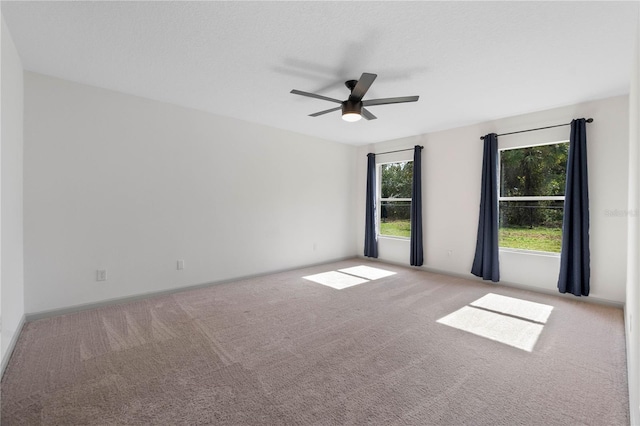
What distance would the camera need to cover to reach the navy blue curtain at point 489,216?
4371 mm

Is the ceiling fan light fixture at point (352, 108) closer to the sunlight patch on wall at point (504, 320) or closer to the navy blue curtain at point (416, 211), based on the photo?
the sunlight patch on wall at point (504, 320)

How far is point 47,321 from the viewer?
293 cm

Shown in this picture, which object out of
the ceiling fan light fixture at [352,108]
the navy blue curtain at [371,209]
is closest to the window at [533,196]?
the navy blue curtain at [371,209]

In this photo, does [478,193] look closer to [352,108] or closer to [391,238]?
[391,238]

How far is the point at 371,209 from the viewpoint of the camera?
617 centimetres

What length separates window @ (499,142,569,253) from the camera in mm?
3998

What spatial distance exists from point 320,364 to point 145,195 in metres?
3.04

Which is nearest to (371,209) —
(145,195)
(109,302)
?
(145,195)

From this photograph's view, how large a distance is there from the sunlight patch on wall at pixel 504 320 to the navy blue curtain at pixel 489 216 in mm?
730

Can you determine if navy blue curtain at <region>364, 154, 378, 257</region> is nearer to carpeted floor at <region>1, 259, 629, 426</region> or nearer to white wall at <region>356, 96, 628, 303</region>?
white wall at <region>356, 96, 628, 303</region>

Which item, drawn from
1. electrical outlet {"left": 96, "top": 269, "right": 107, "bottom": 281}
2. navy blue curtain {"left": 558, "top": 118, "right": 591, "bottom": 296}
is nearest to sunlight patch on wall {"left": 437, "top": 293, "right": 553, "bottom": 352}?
navy blue curtain {"left": 558, "top": 118, "right": 591, "bottom": 296}

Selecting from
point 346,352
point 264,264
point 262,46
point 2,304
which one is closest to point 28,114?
point 2,304

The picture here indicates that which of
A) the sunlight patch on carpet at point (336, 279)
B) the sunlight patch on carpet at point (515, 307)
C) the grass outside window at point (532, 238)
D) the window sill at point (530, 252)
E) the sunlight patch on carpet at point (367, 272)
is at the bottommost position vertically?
the sunlight patch on carpet at point (515, 307)

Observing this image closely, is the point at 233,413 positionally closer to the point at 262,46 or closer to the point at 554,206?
the point at 262,46
